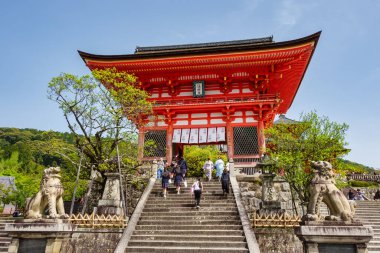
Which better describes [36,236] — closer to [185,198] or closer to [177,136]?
[185,198]

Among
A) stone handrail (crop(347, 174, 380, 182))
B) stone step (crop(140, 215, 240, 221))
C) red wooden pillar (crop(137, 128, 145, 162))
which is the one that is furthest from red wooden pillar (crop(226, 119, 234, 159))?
stone handrail (crop(347, 174, 380, 182))

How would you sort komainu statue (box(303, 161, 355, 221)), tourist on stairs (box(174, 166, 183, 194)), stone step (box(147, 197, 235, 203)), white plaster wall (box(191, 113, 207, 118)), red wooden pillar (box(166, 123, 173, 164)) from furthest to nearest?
white plaster wall (box(191, 113, 207, 118)) < red wooden pillar (box(166, 123, 173, 164)) < tourist on stairs (box(174, 166, 183, 194)) < stone step (box(147, 197, 235, 203)) < komainu statue (box(303, 161, 355, 221))

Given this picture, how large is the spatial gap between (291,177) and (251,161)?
6.45 m

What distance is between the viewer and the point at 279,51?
17531mm

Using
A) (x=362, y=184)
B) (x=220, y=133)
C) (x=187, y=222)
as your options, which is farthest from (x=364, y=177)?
(x=187, y=222)

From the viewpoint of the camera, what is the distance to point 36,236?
6320 mm

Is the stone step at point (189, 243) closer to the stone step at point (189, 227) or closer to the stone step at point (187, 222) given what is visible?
the stone step at point (189, 227)

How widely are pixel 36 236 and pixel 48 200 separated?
86cm

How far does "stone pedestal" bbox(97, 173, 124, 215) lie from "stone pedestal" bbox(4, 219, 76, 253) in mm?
4368

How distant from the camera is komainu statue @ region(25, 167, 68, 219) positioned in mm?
6680

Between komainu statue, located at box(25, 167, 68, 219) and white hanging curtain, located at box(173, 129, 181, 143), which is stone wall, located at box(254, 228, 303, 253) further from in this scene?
white hanging curtain, located at box(173, 129, 181, 143)

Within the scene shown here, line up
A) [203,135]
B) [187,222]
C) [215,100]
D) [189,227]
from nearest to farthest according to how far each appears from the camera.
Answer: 1. [189,227]
2. [187,222]
3. [203,135]
4. [215,100]

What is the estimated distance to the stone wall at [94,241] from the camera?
9445mm

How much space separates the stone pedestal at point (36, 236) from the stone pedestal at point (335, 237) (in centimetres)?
553
